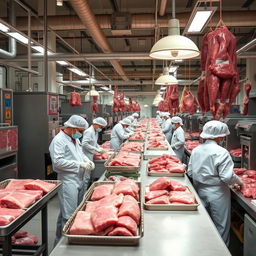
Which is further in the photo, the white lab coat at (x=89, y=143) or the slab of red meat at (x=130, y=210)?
the white lab coat at (x=89, y=143)

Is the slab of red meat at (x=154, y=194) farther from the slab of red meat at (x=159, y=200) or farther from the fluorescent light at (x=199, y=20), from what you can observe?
the fluorescent light at (x=199, y=20)

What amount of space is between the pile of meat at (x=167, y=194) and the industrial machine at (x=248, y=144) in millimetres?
1825

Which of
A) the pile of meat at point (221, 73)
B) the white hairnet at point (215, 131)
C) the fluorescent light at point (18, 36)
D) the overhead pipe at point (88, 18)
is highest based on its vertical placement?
the overhead pipe at point (88, 18)

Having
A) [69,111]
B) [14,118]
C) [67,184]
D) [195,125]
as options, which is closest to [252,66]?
[195,125]

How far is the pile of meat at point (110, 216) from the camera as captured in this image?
80.4 inches

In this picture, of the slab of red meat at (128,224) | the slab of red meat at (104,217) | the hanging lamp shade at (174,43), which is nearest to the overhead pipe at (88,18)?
the hanging lamp shade at (174,43)

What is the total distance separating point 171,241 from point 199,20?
343 centimetres

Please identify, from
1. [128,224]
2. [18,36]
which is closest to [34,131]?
[18,36]

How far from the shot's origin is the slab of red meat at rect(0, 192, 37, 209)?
2801mm

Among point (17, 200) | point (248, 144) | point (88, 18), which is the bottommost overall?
point (17, 200)

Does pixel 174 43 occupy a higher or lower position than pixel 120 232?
higher

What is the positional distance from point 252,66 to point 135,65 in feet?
23.6

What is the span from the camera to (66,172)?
4.58 metres

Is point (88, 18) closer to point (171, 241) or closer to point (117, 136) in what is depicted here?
point (117, 136)
